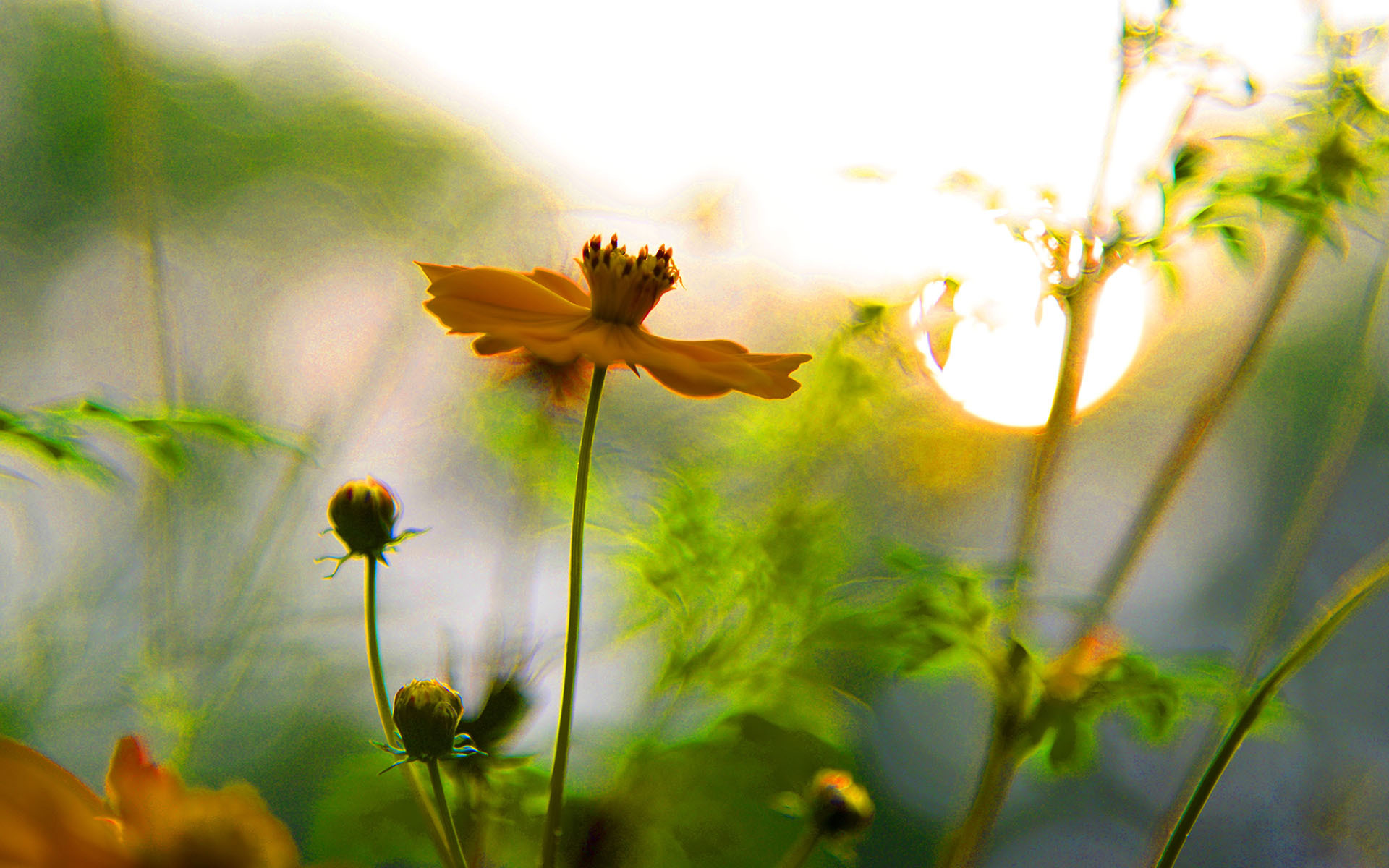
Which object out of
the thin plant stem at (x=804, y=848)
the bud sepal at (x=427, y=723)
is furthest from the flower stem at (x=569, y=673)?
the thin plant stem at (x=804, y=848)

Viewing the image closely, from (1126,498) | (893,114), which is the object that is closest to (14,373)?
(893,114)

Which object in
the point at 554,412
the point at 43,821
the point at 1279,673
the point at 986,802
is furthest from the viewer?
the point at 554,412

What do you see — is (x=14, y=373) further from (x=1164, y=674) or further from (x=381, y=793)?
(x=1164, y=674)

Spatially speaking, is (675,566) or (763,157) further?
(763,157)

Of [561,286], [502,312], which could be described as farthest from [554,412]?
[502,312]

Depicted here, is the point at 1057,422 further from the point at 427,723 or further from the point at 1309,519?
the point at 427,723
